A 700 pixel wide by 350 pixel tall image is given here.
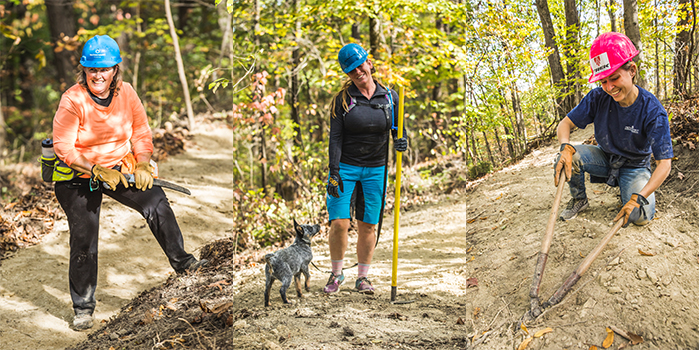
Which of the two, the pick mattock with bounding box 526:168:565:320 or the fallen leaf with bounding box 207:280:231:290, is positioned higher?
the pick mattock with bounding box 526:168:565:320

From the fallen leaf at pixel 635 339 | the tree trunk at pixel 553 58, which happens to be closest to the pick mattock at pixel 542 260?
the fallen leaf at pixel 635 339

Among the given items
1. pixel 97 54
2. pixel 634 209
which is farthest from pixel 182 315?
pixel 634 209

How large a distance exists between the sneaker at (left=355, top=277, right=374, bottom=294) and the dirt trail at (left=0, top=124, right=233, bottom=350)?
3.97 ft

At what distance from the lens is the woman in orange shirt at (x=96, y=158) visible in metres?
3.07

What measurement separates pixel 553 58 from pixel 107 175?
10.0 feet

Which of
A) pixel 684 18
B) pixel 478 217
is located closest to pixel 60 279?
pixel 478 217

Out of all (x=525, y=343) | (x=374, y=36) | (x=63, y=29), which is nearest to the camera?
(x=525, y=343)

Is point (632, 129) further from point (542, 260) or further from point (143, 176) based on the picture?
point (143, 176)

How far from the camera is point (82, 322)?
3.20m

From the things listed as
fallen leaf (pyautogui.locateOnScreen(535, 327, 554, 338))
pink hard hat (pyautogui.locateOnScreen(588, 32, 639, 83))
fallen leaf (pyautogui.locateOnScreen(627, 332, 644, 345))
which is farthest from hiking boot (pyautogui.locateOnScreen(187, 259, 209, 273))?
pink hard hat (pyautogui.locateOnScreen(588, 32, 639, 83))

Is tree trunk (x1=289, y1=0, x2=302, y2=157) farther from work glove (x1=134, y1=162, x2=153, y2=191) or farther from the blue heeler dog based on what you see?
work glove (x1=134, y1=162, x2=153, y2=191)

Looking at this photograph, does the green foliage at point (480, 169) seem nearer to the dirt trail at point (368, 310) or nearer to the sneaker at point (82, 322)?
the dirt trail at point (368, 310)

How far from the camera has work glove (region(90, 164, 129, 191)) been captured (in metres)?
3.08

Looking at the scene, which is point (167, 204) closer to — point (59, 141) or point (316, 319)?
point (59, 141)
